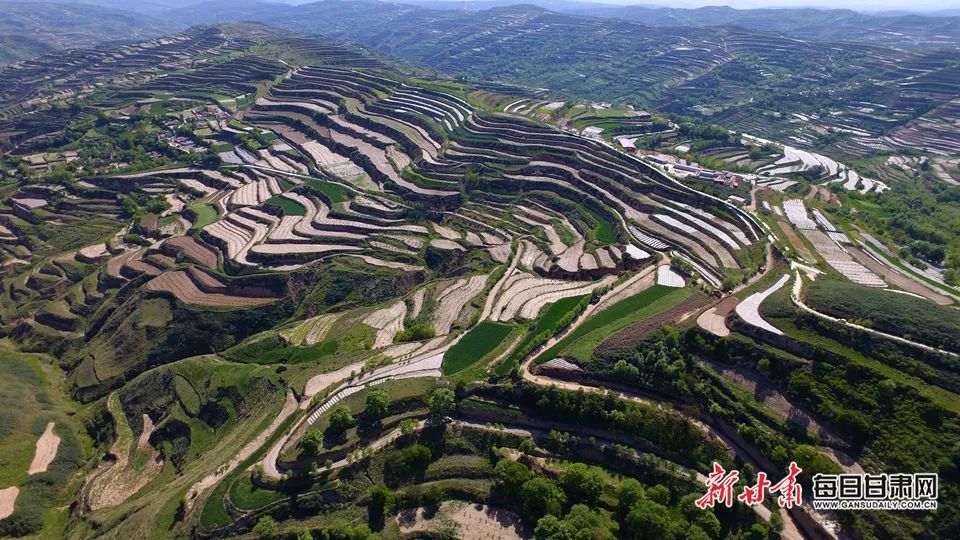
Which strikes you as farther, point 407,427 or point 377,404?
point 377,404

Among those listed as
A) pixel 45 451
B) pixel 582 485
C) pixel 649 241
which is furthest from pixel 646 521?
pixel 45 451

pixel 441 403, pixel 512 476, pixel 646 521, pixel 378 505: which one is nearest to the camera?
pixel 646 521

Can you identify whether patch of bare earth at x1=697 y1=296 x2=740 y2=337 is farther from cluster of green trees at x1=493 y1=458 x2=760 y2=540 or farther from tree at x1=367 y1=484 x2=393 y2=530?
tree at x1=367 y1=484 x2=393 y2=530

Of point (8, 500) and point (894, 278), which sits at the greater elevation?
point (894, 278)

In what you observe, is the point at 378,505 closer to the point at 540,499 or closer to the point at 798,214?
the point at 540,499

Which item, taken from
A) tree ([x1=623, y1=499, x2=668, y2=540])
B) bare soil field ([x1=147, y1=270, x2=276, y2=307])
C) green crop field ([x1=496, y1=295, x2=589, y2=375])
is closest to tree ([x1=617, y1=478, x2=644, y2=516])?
tree ([x1=623, y1=499, x2=668, y2=540])

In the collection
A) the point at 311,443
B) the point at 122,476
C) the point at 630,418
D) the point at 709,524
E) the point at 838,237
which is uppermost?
the point at 838,237

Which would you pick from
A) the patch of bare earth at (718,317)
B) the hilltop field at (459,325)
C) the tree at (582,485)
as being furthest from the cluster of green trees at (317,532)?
the patch of bare earth at (718,317)
